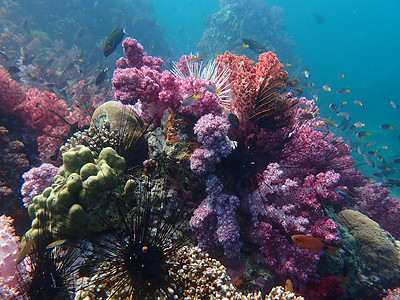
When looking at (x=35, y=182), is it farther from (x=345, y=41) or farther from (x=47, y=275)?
(x=345, y=41)

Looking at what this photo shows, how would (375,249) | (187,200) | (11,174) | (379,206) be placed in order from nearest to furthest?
(187,200)
(375,249)
(11,174)
(379,206)

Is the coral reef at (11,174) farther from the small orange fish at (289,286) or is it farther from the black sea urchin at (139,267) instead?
the small orange fish at (289,286)

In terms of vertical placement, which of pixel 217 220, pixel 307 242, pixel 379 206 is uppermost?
pixel 379 206

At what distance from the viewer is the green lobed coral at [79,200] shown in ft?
8.86

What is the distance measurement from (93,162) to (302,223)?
3752mm

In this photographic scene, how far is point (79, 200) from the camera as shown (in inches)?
109

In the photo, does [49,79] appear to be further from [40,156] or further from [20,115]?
[40,156]

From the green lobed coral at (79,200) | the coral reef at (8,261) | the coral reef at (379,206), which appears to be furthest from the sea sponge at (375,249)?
the coral reef at (8,261)

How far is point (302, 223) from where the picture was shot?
11.4 ft

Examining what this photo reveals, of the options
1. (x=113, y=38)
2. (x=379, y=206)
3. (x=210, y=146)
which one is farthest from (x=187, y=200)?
(x=113, y=38)

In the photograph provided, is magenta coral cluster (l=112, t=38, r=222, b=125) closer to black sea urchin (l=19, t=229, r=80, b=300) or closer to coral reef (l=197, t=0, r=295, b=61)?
black sea urchin (l=19, t=229, r=80, b=300)

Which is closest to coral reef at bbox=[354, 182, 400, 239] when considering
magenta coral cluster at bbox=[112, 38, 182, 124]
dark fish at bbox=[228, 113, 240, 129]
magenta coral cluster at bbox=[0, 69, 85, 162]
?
dark fish at bbox=[228, 113, 240, 129]

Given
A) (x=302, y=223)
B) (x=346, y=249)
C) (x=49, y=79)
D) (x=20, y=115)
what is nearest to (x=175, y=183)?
(x=302, y=223)

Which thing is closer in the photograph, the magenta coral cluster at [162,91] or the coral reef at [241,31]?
the magenta coral cluster at [162,91]
